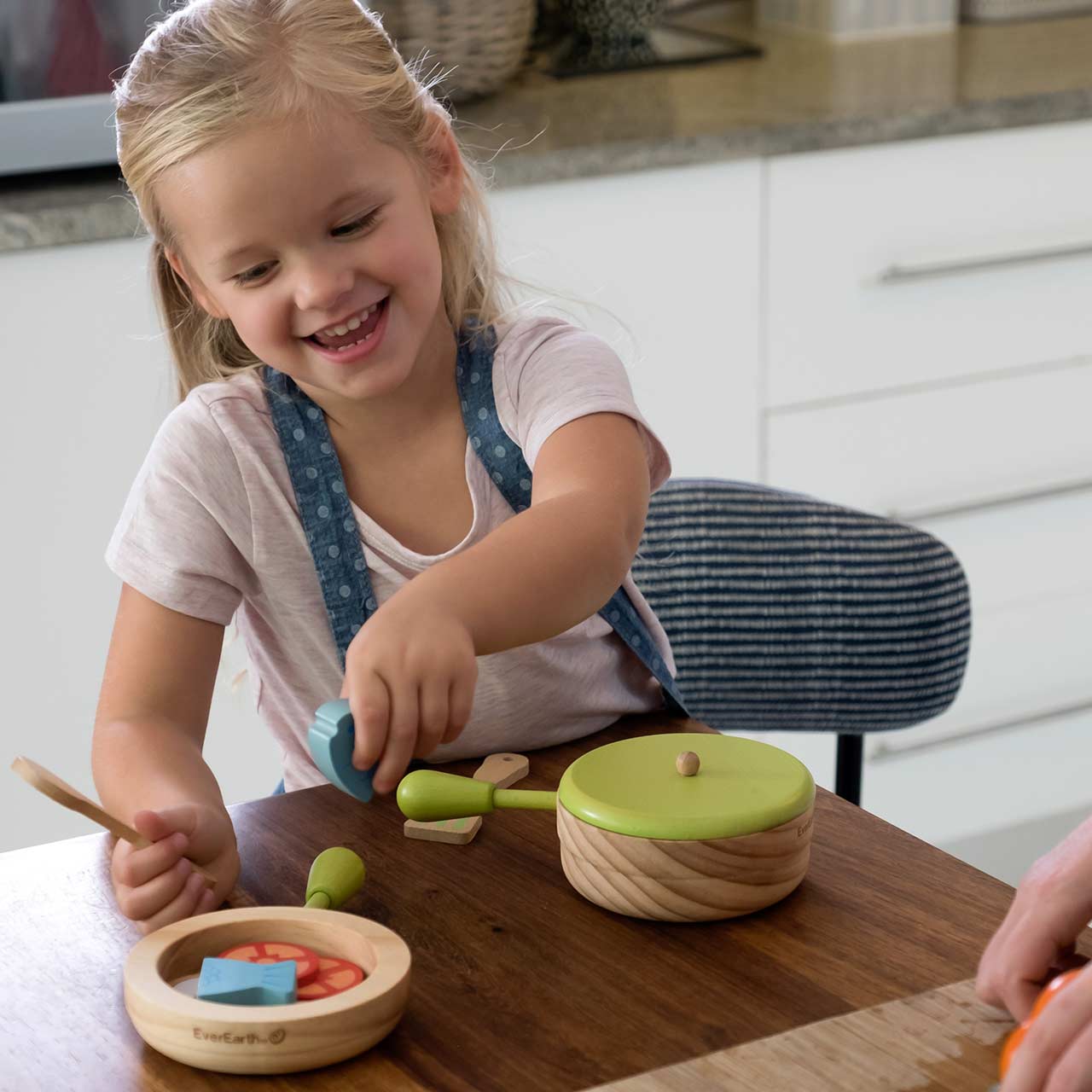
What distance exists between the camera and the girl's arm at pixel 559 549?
764 millimetres

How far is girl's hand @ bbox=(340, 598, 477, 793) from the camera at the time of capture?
673 millimetres

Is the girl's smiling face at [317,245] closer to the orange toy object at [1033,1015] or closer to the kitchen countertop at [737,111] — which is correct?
the orange toy object at [1033,1015]

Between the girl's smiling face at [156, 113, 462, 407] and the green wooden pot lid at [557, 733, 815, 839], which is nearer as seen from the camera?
the green wooden pot lid at [557, 733, 815, 839]

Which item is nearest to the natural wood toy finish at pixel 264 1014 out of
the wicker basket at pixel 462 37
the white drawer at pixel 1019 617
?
the wicker basket at pixel 462 37

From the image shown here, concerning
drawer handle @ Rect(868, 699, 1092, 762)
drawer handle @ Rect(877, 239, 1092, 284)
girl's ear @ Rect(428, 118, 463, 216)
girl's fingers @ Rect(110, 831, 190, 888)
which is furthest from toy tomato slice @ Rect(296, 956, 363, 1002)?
drawer handle @ Rect(868, 699, 1092, 762)

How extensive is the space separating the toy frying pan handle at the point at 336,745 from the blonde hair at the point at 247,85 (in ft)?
1.16

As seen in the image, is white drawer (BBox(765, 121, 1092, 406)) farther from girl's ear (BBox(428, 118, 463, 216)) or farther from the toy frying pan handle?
the toy frying pan handle

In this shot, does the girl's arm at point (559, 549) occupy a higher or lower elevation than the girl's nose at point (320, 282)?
lower

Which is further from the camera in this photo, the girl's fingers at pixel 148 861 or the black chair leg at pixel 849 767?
the black chair leg at pixel 849 767

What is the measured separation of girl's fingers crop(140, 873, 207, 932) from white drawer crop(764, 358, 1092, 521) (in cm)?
129

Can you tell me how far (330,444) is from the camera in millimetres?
1006

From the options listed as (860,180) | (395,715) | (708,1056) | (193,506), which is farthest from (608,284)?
(708,1056)

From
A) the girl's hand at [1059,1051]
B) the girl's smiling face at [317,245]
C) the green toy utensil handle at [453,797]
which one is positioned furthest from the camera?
the girl's smiling face at [317,245]

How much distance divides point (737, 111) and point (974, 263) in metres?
0.34
